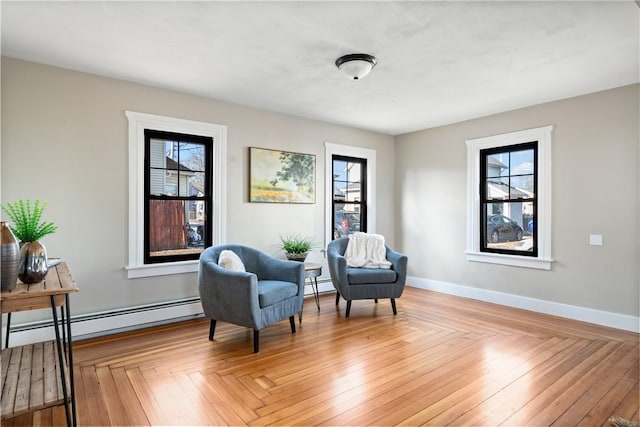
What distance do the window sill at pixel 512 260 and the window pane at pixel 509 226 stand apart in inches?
5.2

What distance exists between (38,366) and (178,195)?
2.14 metres

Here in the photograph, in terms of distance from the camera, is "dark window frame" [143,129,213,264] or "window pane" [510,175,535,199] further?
"window pane" [510,175,535,199]

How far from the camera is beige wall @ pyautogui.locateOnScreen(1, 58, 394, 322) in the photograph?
308 cm

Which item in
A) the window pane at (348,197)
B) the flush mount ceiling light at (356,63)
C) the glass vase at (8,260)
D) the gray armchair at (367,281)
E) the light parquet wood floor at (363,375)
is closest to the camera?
the glass vase at (8,260)

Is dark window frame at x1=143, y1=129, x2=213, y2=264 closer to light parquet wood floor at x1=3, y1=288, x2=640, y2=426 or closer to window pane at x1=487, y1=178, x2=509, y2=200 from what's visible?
light parquet wood floor at x1=3, y1=288, x2=640, y2=426

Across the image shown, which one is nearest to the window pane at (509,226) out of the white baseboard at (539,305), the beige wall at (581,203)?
the beige wall at (581,203)

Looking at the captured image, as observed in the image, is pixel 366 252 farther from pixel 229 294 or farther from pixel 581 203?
pixel 581 203

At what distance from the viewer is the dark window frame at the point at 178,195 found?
148 inches

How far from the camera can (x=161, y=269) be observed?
379 cm

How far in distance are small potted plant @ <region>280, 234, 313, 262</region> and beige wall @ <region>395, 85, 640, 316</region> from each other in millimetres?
2146

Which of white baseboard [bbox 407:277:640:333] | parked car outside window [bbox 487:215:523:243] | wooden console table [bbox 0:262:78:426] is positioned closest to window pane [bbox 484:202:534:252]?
parked car outside window [bbox 487:215:523:243]

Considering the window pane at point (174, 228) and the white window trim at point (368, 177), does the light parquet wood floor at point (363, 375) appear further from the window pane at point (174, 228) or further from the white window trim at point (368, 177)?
the white window trim at point (368, 177)

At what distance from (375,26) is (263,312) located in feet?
7.83

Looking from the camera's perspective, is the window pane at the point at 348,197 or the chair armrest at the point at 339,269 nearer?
the chair armrest at the point at 339,269
